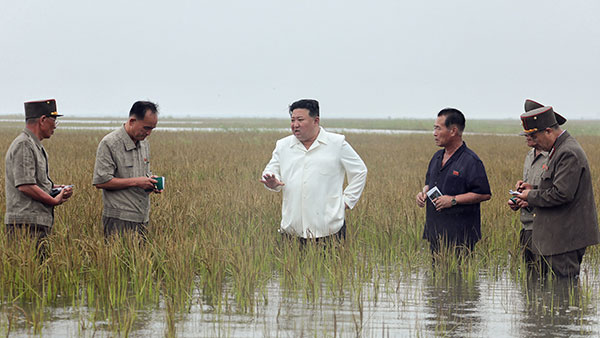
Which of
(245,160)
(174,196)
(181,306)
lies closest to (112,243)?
(181,306)

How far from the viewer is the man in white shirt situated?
17.6ft

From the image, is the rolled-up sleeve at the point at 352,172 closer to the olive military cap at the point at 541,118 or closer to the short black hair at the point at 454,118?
the short black hair at the point at 454,118

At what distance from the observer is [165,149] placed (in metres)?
21.0

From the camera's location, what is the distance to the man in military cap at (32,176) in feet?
16.0

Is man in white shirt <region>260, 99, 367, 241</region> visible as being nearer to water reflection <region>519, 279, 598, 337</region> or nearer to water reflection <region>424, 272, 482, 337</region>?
water reflection <region>424, 272, 482, 337</region>

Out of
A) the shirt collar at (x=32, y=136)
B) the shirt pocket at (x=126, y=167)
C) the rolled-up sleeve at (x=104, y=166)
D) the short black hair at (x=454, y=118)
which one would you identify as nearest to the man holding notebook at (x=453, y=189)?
the short black hair at (x=454, y=118)

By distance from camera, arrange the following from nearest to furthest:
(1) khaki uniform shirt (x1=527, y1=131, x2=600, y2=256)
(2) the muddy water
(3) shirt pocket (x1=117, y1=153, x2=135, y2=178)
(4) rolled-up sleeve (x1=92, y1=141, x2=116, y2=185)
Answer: (2) the muddy water, (1) khaki uniform shirt (x1=527, y1=131, x2=600, y2=256), (4) rolled-up sleeve (x1=92, y1=141, x2=116, y2=185), (3) shirt pocket (x1=117, y1=153, x2=135, y2=178)

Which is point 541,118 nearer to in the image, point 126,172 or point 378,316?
point 378,316

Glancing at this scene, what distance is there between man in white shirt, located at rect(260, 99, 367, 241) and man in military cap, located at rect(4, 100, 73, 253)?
5.56ft

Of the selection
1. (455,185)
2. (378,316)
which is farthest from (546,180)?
(378,316)

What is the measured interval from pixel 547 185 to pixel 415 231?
2630 millimetres

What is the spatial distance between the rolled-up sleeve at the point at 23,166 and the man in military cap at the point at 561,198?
12.2ft

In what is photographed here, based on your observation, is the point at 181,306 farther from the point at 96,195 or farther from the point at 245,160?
the point at 245,160

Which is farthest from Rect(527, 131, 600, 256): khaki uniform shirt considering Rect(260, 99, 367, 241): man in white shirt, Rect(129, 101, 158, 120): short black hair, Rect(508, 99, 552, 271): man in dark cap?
Rect(129, 101, 158, 120): short black hair
